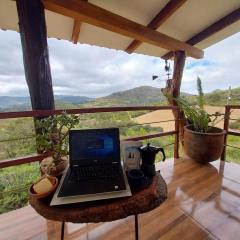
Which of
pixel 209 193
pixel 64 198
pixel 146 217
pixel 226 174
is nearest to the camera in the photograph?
pixel 64 198

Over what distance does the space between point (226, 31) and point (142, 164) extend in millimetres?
2793

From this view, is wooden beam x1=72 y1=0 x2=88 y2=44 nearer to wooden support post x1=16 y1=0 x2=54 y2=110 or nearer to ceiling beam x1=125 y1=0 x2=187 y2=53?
wooden support post x1=16 y1=0 x2=54 y2=110

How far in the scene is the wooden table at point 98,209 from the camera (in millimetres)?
588

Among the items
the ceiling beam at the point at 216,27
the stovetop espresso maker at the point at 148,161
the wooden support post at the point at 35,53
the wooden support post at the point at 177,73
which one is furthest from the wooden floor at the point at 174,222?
the ceiling beam at the point at 216,27

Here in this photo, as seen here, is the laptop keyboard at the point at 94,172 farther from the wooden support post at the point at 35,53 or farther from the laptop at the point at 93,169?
the wooden support post at the point at 35,53

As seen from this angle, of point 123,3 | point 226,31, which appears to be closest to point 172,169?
point 123,3

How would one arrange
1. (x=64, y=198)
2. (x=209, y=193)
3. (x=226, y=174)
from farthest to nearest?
(x=226, y=174) → (x=209, y=193) → (x=64, y=198)

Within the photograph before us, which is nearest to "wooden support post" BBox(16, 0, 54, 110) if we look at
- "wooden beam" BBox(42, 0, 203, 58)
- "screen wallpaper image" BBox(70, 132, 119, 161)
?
"wooden beam" BBox(42, 0, 203, 58)

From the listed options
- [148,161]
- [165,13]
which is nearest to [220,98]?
[165,13]

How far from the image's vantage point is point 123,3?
1.88 metres

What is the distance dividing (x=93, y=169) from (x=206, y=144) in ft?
5.40

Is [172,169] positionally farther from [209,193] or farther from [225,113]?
[225,113]

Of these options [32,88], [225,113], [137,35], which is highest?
[137,35]

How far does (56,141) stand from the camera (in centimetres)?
87
